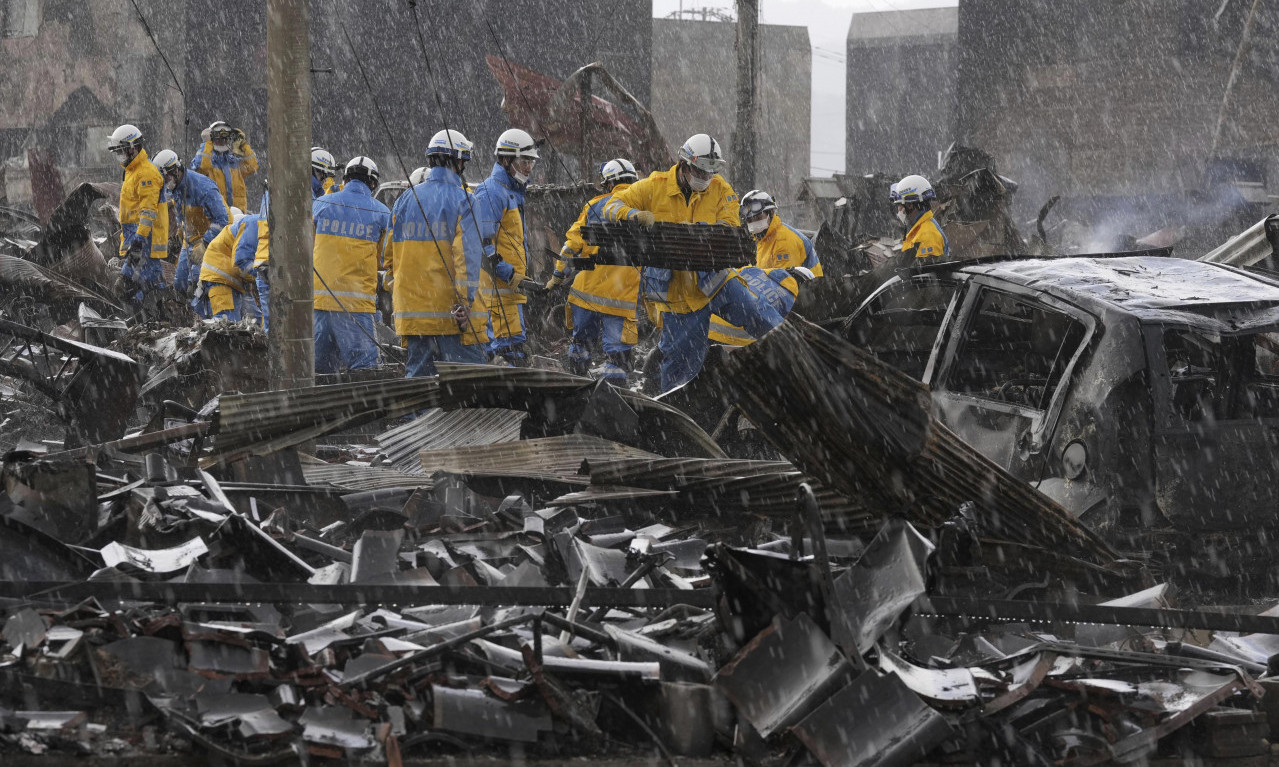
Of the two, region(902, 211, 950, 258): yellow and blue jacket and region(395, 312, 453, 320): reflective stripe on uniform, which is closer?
region(395, 312, 453, 320): reflective stripe on uniform

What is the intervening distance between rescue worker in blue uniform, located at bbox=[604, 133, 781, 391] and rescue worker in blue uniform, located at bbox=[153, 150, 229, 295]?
6.00 m

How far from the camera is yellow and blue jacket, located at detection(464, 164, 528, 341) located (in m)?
8.77

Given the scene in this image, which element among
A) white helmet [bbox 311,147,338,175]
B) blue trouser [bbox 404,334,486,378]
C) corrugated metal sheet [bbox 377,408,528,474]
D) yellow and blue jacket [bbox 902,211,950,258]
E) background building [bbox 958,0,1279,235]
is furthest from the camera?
background building [bbox 958,0,1279,235]

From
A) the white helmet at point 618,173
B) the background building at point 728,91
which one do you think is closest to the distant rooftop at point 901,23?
the background building at point 728,91

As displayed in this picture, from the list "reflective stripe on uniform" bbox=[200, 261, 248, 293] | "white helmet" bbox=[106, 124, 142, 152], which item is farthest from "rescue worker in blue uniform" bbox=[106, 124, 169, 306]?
"reflective stripe on uniform" bbox=[200, 261, 248, 293]

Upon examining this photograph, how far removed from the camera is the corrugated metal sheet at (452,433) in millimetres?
6465

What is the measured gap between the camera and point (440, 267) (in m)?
8.48

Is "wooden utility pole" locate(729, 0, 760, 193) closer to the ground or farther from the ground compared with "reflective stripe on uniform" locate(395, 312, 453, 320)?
farther from the ground

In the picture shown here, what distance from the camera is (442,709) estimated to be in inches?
138

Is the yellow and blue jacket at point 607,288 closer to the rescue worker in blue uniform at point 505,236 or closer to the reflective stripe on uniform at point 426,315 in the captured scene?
the rescue worker in blue uniform at point 505,236

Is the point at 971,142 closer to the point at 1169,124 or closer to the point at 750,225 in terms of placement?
the point at 1169,124

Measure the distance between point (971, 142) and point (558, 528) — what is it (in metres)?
26.7

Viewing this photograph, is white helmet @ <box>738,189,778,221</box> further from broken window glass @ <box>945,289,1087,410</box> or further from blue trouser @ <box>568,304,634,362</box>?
broken window glass @ <box>945,289,1087,410</box>

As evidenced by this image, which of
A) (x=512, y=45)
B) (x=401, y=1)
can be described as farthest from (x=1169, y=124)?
(x=401, y=1)
